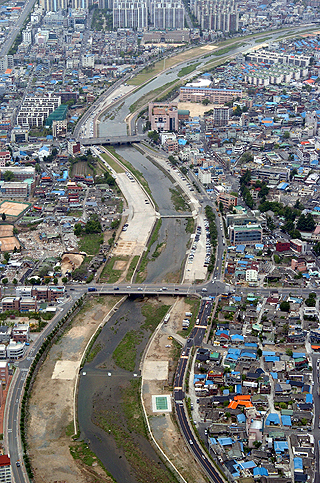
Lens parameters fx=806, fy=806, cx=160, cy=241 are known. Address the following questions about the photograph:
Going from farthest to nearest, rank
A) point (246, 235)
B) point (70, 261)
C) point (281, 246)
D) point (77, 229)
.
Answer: point (77, 229)
point (246, 235)
point (281, 246)
point (70, 261)

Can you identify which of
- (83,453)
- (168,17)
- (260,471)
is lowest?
(83,453)

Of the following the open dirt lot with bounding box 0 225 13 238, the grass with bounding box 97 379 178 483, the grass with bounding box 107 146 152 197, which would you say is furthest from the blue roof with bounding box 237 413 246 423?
the grass with bounding box 107 146 152 197

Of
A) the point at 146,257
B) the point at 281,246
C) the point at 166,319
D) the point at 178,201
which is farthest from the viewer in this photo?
the point at 178,201

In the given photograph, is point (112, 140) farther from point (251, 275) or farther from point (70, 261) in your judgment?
point (251, 275)

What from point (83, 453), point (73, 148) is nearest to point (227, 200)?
point (73, 148)

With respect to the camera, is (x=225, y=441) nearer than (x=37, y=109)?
Yes

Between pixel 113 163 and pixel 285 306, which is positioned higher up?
pixel 113 163

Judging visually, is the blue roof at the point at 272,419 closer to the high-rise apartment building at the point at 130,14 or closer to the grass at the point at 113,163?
the grass at the point at 113,163

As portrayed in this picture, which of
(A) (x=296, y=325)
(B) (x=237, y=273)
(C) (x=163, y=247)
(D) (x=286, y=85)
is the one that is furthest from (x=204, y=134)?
(A) (x=296, y=325)

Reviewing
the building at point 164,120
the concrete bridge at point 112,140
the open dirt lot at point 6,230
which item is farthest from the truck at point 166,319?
the building at point 164,120
